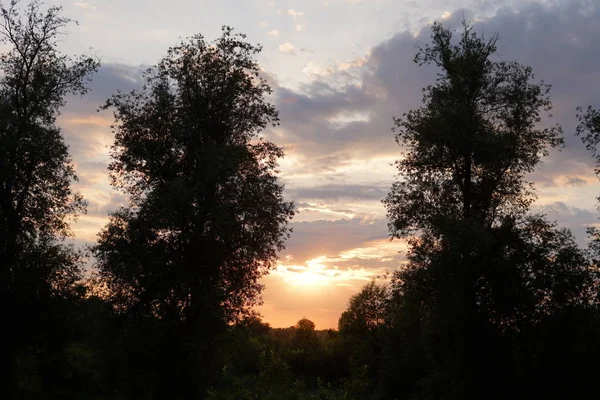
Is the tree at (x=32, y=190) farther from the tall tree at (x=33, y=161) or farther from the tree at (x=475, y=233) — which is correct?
the tree at (x=475, y=233)

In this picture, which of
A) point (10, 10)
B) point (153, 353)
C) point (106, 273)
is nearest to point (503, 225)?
point (153, 353)

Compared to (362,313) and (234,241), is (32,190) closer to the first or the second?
(234,241)

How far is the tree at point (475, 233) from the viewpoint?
30.2m

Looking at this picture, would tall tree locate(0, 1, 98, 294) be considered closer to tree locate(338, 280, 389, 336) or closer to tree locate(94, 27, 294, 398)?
tree locate(94, 27, 294, 398)

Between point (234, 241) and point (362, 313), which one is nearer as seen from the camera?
point (234, 241)

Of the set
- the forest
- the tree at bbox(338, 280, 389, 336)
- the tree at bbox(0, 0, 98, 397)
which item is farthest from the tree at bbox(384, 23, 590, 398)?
the tree at bbox(338, 280, 389, 336)

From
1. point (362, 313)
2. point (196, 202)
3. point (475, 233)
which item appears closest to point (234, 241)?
point (196, 202)

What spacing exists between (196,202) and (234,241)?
3.17m

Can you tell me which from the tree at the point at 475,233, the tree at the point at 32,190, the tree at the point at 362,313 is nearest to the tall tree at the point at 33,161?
the tree at the point at 32,190

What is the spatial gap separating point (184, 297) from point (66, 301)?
7.90 metres

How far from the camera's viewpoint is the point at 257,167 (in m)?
32.5

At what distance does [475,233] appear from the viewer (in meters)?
28.2

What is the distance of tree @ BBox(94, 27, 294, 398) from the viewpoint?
1151 inches

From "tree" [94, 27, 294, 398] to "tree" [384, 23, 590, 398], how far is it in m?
8.49
